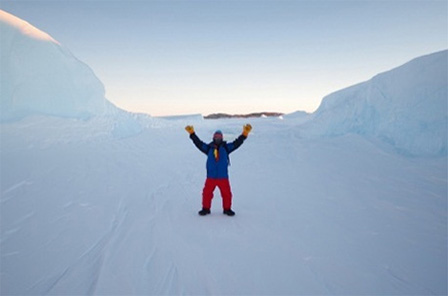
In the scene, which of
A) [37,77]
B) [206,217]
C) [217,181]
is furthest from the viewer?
[37,77]

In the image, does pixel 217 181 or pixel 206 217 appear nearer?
pixel 206 217

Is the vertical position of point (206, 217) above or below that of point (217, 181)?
below

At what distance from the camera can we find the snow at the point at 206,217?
8.73ft

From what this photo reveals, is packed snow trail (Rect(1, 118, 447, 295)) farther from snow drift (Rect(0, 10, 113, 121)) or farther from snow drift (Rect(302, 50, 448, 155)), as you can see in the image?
snow drift (Rect(302, 50, 448, 155))

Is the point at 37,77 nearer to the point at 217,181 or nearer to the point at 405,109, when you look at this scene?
the point at 217,181

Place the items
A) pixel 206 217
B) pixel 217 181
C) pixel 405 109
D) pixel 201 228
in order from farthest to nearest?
pixel 405 109 < pixel 217 181 < pixel 206 217 < pixel 201 228

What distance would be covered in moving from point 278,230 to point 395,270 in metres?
1.33

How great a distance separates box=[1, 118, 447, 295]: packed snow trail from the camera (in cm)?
263

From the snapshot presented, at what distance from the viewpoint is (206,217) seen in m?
4.10

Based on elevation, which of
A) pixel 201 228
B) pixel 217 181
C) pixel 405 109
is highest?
pixel 405 109

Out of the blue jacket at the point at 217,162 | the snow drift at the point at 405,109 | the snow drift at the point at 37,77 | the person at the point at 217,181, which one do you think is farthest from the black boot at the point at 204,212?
the snow drift at the point at 405,109

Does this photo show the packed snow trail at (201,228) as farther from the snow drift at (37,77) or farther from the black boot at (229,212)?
the snow drift at (37,77)

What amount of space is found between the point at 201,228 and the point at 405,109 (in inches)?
362

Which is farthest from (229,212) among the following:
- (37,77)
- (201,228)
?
(37,77)
